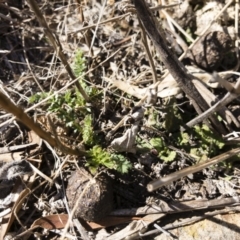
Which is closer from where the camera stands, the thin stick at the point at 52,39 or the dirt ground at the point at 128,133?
the thin stick at the point at 52,39

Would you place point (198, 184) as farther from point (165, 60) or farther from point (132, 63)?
point (132, 63)

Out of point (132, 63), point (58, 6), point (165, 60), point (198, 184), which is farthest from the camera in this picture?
point (58, 6)

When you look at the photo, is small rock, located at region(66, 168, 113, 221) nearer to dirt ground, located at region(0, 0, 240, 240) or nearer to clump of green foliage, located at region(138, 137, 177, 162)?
dirt ground, located at region(0, 0, 240, 240)

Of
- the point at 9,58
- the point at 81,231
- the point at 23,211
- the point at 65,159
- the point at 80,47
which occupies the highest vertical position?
the point at 9,58

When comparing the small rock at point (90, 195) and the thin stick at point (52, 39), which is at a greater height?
the thin stick at point (52, 39)

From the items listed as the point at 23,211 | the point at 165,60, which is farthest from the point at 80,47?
the point at 23,211

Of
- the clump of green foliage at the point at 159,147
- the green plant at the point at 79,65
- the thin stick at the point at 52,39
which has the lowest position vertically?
the clump of green foliage at the point at 159,147

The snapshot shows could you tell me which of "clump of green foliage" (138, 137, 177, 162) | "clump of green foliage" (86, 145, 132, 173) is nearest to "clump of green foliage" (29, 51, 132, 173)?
"clump of green foliage" (86, 145, 132, 173)

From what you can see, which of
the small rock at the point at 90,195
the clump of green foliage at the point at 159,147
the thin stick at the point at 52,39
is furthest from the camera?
the clump of green foliage at the point at 159,147

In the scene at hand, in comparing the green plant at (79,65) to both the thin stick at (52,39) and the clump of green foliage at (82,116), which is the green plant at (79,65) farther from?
the thin stick at (52,39)

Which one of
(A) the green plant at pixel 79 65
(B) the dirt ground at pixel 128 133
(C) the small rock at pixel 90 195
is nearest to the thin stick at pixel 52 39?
(B) the dirt ground at pixel 128 133
